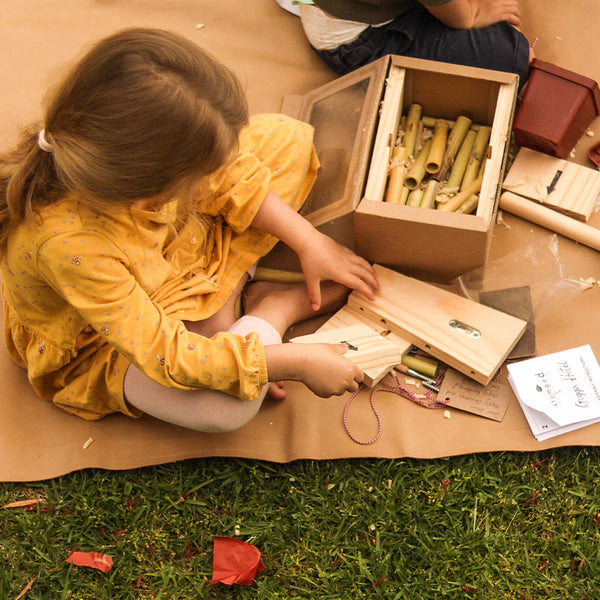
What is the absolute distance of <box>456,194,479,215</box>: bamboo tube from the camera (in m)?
1.52

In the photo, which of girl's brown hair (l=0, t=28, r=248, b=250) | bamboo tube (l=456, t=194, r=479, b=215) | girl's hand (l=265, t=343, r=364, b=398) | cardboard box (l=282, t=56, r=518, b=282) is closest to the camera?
girl's brown hair (l=0, t=28, r=248, b=250)

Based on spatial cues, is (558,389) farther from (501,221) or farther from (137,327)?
(137,327)

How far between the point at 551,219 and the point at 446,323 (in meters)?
0.39

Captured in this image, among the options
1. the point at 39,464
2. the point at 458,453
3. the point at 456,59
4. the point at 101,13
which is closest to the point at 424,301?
the point at 458,453

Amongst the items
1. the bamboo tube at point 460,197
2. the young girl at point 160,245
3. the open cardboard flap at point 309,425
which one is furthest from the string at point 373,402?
the bamboo tube at point 460,197

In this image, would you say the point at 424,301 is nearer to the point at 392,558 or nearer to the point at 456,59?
the point at 392,558

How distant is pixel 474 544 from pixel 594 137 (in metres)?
1.04

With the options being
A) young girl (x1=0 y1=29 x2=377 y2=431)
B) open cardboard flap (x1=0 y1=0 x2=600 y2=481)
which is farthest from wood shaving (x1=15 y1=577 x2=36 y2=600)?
young girl (x1=0 y1=29 x2=377 y2=431)

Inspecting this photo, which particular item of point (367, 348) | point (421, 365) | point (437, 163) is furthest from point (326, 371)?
point (437, 163)

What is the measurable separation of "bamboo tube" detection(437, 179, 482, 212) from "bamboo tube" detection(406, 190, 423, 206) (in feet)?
0.17

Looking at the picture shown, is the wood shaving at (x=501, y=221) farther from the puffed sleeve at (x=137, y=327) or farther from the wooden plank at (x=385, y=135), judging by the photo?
the puffed sleeve at (x=137, y=327)

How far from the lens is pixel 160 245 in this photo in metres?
1.32

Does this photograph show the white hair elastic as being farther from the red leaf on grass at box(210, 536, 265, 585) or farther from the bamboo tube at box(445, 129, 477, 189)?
the bamboo tube at box(445, 129, 477, 189)

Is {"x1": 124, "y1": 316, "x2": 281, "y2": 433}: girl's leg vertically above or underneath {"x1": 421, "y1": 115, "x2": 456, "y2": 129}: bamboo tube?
underneath
